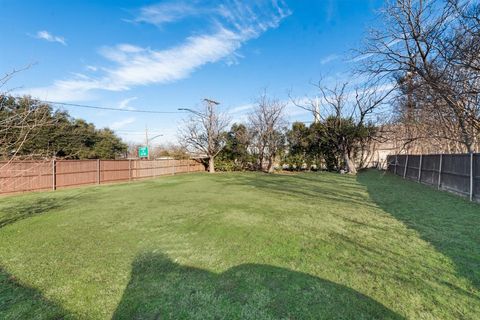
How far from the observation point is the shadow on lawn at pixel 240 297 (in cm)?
188

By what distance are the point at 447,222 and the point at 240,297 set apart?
446 centimetres

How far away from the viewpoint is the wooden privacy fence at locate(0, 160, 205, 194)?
29.9 feet

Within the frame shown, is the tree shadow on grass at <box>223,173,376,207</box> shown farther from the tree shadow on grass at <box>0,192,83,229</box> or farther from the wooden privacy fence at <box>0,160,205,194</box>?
the wooden privacy fence at <box>0,160,205,194</box>

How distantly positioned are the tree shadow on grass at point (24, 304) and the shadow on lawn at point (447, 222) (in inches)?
150

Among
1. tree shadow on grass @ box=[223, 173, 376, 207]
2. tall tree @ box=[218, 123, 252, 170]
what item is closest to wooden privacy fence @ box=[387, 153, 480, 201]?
tree shadow on grass @ box=[223, 173, 376, 207]

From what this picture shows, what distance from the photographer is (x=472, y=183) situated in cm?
654

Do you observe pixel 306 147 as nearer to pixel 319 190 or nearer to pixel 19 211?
pixel 319 190

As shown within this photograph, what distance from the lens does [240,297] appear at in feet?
6.93

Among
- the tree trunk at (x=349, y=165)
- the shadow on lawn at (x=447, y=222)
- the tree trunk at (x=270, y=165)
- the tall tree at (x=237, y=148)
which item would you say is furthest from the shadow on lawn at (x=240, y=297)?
the tall tree at (x=237, y=148)

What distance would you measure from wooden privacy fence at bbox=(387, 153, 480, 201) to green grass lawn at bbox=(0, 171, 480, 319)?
2.18 metres

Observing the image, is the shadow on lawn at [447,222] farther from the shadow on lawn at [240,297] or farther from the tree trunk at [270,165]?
the tree trunk at [270,165]

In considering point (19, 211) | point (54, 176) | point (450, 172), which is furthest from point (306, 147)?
point (19, 211)

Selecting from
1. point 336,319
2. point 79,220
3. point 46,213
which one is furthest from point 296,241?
point 46,213

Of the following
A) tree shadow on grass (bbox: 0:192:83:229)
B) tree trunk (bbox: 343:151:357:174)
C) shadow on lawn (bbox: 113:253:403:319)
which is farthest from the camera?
tree trunk (bbox: 343:151:357:174)
